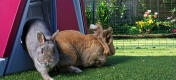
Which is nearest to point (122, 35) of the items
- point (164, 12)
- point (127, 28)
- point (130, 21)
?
point (127, 28)

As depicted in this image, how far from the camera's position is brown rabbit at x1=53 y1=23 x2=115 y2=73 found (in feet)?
8.02

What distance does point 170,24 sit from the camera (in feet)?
22.0

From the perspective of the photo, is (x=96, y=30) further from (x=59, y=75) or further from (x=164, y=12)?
(x=164, y=12)

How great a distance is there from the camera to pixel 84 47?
266 cm

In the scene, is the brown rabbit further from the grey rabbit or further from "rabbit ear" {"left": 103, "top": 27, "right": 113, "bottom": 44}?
the grey rabbit

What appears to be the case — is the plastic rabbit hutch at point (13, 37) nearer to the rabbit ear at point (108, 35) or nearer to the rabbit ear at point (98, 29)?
the rabbit ear at point (98, 29)

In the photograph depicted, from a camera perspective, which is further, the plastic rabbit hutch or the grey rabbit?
the plastic rabbit hutch

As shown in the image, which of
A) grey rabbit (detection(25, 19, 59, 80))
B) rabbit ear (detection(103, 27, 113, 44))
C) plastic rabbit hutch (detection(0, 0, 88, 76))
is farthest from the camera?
rabbit ear (detection(103, 27, 113, 44))

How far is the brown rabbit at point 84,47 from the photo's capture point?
2.44m

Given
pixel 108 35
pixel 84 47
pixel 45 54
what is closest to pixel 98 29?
pixel 108 35

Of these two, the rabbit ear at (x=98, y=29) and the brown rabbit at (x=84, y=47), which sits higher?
the rabbit ear at (x=98, y=29)

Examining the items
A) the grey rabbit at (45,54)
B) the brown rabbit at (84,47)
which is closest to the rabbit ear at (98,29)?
the brown rabbit at (84,47)

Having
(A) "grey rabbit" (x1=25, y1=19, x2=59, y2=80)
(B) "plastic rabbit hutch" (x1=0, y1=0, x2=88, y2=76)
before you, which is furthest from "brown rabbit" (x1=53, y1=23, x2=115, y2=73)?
(B) "plastic rabbit hutch" (x1=0, y1=0, x2=88, y2=76)

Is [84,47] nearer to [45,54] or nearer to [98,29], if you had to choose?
[98,29]
